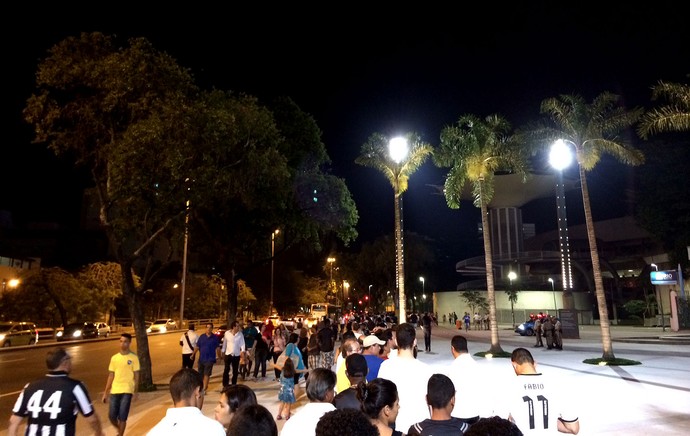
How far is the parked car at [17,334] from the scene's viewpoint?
31953mm

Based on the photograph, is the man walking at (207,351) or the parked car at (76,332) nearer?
the man walking at (207,351)

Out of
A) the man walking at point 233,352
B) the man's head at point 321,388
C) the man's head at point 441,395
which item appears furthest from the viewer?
the man walking at point 233,352

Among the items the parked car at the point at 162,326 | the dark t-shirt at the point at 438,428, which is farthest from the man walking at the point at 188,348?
the parked car at the point at 162,326

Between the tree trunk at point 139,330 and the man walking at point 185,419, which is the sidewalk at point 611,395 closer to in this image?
the tree trunk at point 139,330

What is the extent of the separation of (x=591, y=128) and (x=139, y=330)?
1862cm

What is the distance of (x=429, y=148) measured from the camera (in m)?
26.7

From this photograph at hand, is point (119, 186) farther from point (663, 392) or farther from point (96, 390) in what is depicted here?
point (663, 392)

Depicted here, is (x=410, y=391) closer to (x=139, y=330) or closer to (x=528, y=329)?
(x=139, y=330)

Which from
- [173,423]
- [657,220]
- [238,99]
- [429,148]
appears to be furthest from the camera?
[657,220]

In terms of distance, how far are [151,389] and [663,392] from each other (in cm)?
1299

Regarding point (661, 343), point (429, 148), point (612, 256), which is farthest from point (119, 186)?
point (612, 256)

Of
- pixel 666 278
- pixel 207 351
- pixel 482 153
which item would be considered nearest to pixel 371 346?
pixel 207 351

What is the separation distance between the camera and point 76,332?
37.8 m

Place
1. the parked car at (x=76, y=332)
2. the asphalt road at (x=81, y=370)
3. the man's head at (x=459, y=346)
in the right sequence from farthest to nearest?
the parked car at (x=76, y=332)
the asphalt road at (x=81, y=370)
the man's head at (x=459, y=346)
